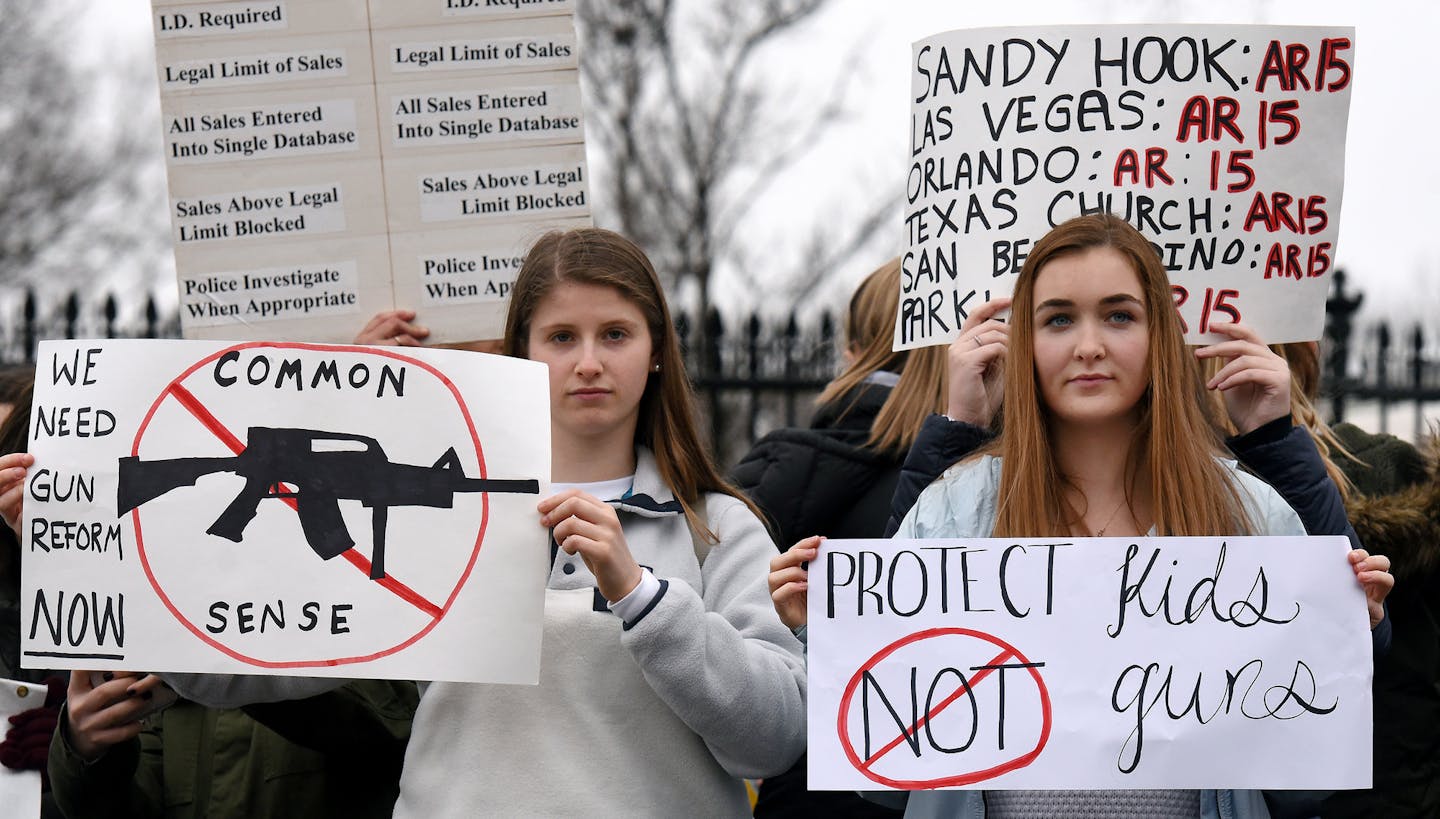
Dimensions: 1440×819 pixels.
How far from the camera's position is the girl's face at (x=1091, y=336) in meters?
3.06

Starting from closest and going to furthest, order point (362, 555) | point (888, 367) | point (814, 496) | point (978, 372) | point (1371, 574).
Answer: point (1371, 574), point (362, 555), point (978, 372), point (814, 496), point (888, 367)

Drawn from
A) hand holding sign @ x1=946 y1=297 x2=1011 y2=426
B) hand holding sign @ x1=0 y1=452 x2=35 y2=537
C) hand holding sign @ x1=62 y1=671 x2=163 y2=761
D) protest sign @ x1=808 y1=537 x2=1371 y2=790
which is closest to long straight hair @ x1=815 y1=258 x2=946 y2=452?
hand holding sign @ x1=946 y1=297 x2=1011 y2=426

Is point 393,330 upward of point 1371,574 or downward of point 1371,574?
upward

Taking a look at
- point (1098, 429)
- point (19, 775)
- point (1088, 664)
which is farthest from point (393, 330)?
point (1088, 664)

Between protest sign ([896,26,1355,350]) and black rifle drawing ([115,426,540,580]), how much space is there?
1184 mm

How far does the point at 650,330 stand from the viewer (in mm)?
3406

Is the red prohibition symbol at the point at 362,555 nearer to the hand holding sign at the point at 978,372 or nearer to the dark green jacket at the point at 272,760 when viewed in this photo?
the dark green jacket at the point at 272,760

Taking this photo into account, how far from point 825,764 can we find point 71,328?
671 cm

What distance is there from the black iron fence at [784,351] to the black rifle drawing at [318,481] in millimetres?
4981

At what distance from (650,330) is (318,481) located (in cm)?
77

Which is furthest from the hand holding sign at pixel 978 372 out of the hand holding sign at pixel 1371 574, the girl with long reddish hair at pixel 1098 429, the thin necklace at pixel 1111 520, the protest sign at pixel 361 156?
the protest sign at pixel 361 156

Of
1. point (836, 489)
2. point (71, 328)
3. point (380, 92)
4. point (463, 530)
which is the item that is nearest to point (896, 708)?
point (463, 530)

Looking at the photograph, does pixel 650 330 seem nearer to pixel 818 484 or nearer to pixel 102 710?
pixel 818 484

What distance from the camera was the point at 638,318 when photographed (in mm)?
3336
